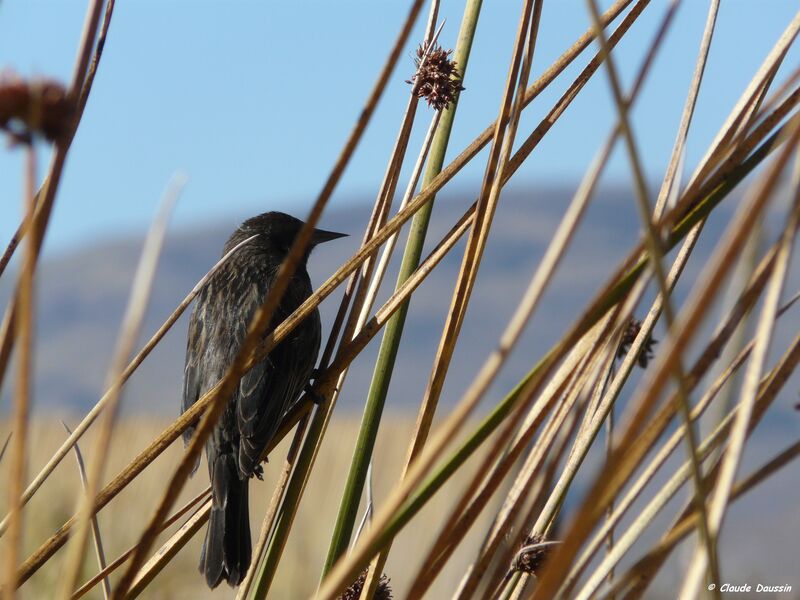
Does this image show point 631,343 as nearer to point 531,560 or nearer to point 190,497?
point 531,560

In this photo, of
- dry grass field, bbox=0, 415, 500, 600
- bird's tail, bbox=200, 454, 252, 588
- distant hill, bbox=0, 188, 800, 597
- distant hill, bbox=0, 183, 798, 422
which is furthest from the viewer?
distant hill, bbox=0, 183, 798, 422

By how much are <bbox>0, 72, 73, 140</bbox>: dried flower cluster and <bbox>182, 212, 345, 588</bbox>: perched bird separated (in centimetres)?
229

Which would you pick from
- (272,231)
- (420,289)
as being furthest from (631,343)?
(420,289)

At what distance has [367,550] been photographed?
1.61m

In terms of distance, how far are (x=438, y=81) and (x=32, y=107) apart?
1479 millimetres

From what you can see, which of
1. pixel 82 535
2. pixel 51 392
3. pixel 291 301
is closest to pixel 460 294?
pixel 82 535

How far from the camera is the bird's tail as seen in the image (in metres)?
3.87

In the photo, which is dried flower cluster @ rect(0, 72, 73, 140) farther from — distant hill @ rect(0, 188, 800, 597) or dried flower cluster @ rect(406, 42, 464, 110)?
distant hill @ rect(0, 188, 800, 597)

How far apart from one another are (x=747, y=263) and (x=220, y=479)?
245 centimetres

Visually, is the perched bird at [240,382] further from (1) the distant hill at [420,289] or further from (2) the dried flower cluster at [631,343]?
(1) the distant hill at [420,289]

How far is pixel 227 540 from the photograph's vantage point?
3877 mm

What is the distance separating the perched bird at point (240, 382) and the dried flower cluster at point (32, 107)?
90.3 inches

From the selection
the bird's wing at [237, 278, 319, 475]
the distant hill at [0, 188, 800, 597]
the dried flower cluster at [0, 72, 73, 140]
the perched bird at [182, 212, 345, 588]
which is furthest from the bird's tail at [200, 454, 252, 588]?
the distant hill at [0, 188, 800, 597]

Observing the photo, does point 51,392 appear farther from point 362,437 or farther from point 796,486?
point 362,437
